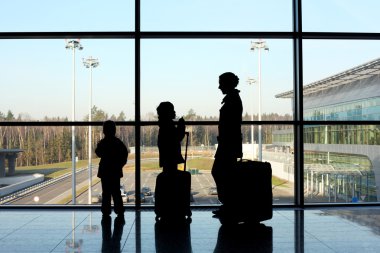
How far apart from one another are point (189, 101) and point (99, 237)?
2.64m

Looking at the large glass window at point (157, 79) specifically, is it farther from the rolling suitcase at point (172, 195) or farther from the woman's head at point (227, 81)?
the woman's head at point (227, 81)

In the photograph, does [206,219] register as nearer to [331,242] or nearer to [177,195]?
[177,195]

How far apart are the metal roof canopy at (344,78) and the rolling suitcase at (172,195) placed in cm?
218

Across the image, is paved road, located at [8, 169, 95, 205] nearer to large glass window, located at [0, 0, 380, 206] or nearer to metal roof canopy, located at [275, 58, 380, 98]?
large glass window, located at [0, 0, 380, 206]

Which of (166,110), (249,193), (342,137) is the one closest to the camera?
(249,193)

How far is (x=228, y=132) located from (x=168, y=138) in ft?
2.35

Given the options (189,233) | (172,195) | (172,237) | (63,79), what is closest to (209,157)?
(172,195)

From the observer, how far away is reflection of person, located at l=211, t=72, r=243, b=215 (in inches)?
183

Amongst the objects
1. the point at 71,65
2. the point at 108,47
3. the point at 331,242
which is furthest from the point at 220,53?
the point at 331,242

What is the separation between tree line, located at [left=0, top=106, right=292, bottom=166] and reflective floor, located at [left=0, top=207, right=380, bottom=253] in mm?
837

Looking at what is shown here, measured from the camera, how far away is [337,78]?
648cm
